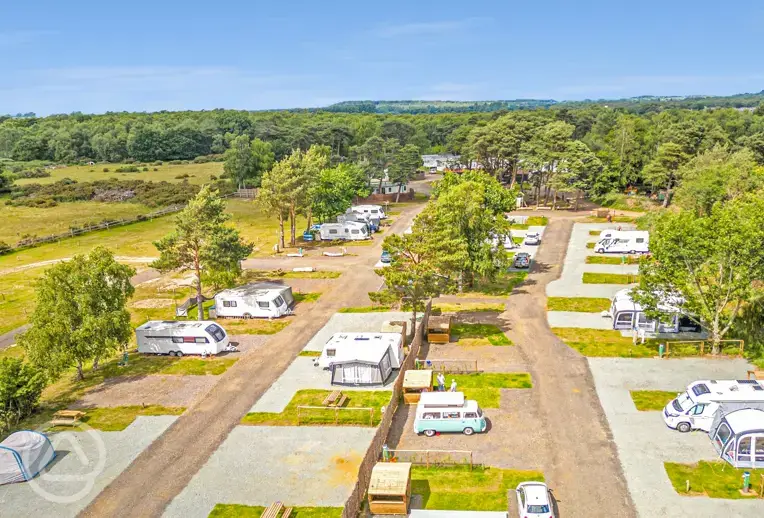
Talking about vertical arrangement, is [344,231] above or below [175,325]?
above

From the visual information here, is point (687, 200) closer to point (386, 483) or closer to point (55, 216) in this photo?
point (386, 483)

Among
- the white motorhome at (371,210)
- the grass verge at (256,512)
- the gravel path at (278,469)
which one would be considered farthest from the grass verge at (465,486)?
the white motorhome at (371,210)

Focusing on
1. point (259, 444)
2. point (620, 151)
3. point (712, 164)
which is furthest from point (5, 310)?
point (620, 151)

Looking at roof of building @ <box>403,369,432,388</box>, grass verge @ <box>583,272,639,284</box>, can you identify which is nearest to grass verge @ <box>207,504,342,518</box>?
roof of building @ <box>403,369,432,388</box>

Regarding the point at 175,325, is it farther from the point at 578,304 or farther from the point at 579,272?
the point at 579,272

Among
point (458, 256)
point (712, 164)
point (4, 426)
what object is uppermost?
point (712, 164)

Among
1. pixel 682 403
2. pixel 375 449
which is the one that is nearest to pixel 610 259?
pixel 682 403

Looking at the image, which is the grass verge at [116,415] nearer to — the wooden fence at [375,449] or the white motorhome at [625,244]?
the wooden fence at [375,449]
